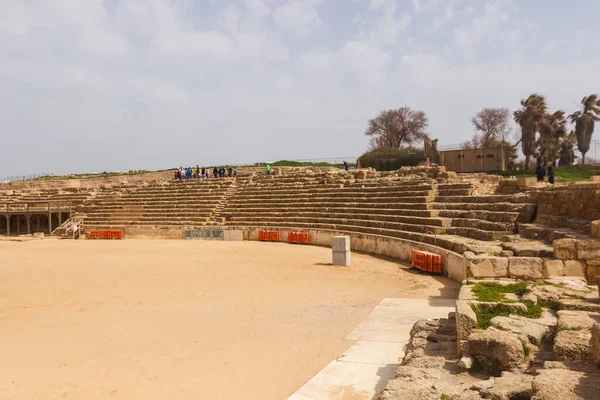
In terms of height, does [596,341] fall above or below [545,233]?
below

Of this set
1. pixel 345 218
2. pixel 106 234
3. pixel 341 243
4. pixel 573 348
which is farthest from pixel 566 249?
pixel 106 234

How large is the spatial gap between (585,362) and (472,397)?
1231mm

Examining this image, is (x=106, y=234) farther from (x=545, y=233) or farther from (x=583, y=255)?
(x=583, y=255)

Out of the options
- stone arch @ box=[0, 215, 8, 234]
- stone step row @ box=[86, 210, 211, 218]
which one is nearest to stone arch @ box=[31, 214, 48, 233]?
stone arch @ box=[0, 215, 8, 234]

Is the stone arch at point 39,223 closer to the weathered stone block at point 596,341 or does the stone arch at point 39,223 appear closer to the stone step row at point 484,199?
Answer: the stone step row at point 484,199

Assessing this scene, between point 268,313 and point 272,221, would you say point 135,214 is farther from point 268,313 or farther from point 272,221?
point 268,313

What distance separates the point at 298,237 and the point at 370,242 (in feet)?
15.6

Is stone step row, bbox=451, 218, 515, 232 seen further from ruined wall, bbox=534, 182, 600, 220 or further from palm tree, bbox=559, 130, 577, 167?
palm tree, bbox=559, 130, 577, 167

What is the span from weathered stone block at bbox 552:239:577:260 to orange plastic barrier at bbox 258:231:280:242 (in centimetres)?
1480

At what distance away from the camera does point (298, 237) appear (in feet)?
72.0

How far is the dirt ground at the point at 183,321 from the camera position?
20.1 feet

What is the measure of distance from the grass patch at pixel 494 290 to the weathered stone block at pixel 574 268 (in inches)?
81.8

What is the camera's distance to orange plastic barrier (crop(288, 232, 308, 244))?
2167 cm

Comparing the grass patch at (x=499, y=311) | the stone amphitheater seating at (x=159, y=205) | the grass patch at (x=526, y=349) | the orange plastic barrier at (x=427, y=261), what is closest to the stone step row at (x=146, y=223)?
the stone amphitheater seating at (x=159, y=205)
